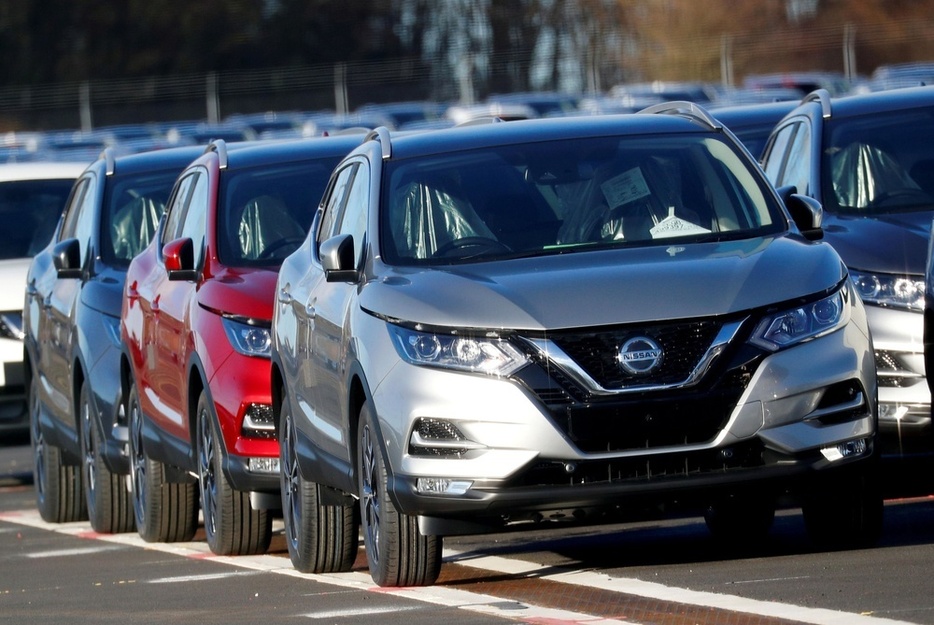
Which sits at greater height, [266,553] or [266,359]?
[266,359]

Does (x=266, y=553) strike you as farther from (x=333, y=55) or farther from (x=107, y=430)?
(x=333, y=55)

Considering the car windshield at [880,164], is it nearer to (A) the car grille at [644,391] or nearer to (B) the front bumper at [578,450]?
(B) the front bumper at [578,450]

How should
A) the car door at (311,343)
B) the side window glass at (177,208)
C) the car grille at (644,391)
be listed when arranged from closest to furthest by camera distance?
the car grille at (644,391)
the car door at (311,343)
the side window glass at (177,208)

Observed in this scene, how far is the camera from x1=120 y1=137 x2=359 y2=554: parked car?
1063 centimetres

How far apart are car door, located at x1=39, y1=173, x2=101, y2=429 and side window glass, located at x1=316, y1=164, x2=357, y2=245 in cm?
385

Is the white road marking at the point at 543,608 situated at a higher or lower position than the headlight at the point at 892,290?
lower

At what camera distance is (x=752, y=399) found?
8.04 meters

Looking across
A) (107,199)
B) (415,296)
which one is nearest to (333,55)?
(107,199)

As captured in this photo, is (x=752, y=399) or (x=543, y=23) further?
(x=543, y=23)

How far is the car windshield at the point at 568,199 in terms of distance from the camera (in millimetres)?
9031

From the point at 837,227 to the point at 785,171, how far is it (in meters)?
1.55

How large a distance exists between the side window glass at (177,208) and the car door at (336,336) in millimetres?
2759

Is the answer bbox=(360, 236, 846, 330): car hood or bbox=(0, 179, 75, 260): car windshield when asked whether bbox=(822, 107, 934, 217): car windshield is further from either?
bbox=(0, 179, 75, 260): car windshield

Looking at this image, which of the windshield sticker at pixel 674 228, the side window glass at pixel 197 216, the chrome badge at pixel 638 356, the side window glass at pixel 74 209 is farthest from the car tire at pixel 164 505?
the chrome badge at pixel 638 356
